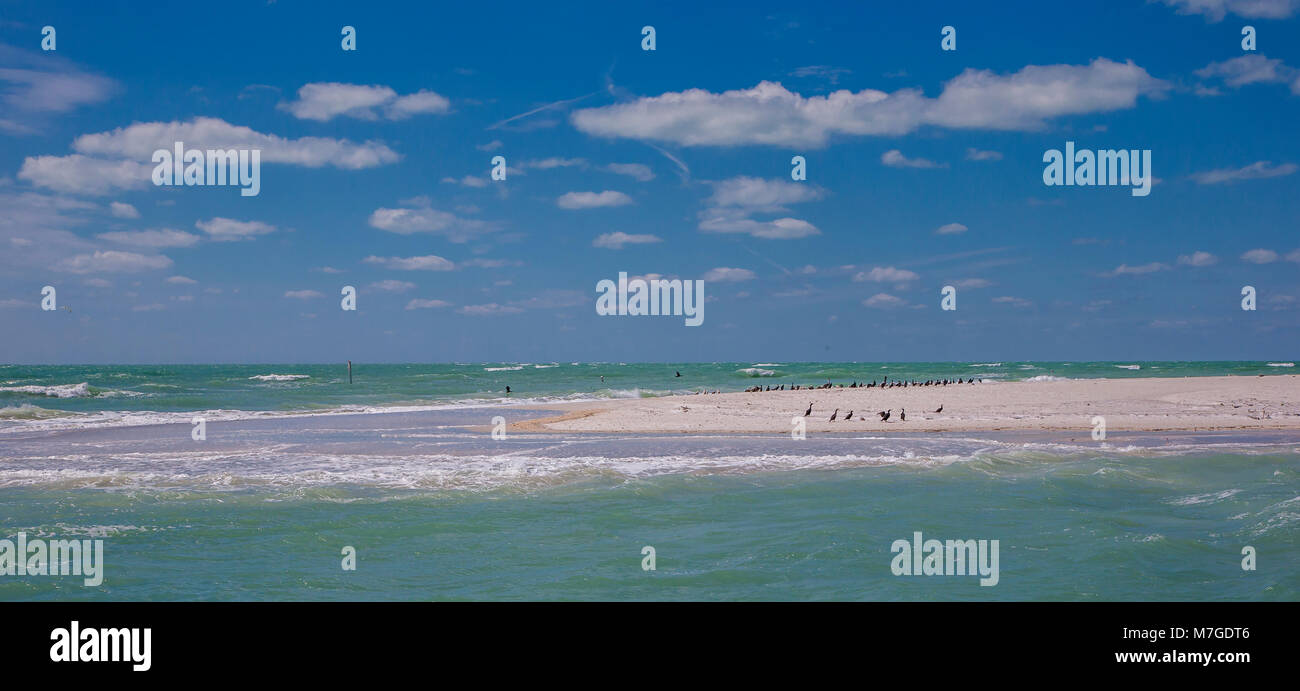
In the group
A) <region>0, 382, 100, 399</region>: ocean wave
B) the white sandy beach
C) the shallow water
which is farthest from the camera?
<region>0, 382, 100, 399</region>: ocean wave

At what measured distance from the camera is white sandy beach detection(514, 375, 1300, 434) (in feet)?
94.0

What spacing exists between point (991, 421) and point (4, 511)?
2790 cm

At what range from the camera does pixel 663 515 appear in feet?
44.2

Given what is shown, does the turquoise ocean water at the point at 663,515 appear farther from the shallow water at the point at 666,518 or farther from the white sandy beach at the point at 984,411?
the white sandy beach at the point at 984,411

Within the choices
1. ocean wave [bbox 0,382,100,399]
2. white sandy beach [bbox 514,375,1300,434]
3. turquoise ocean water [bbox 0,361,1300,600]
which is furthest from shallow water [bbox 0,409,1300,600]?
ocean wave [bbox 0,382,100,399]

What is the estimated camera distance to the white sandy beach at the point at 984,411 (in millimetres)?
28656

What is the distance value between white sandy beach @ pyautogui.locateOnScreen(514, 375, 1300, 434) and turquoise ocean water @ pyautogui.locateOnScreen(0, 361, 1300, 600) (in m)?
3.90

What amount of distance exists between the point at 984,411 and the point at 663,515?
25341 millimetres

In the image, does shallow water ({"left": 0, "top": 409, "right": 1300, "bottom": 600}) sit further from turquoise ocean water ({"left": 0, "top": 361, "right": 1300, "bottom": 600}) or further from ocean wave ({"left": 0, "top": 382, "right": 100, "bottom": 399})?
ocean wave ({"left": 0, "top": 382, "right": 100, "bottom": 399})

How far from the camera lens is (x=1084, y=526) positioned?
12250 millimetres
